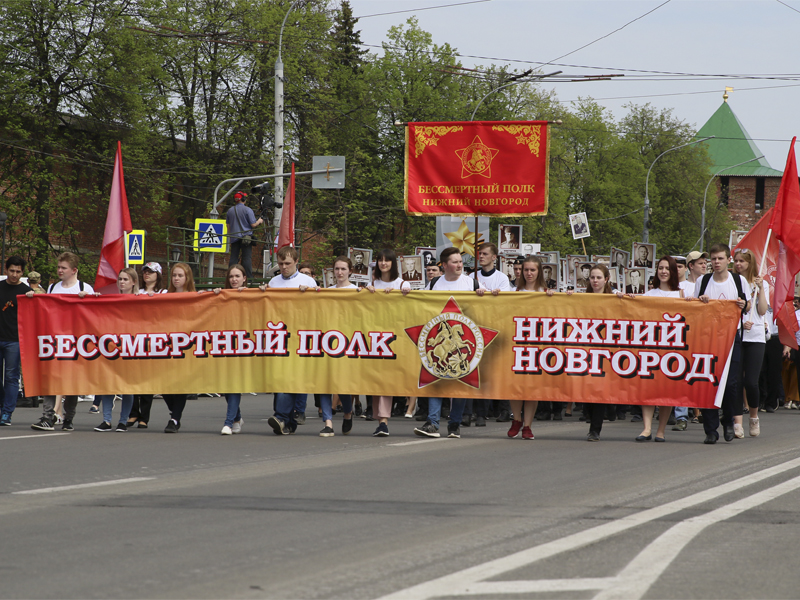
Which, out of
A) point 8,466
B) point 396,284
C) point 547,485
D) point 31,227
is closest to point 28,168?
point 31,227

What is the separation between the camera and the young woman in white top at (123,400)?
12445mm

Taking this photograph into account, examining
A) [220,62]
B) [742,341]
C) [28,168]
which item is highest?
[220,62]

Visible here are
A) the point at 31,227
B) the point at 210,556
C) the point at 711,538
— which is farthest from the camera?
the point at 31,227

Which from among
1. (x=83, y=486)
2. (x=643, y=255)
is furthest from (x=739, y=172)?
(x=83, y=486)

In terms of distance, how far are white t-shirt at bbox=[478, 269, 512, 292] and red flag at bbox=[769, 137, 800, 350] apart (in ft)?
10.8

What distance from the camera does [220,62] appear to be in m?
47.4

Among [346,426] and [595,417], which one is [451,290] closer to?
[346,426]

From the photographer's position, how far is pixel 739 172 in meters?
104

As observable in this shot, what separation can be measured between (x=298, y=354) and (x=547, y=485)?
5.08 metres

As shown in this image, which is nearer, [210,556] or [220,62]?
[210,556]

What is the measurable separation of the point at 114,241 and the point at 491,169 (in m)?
5.26

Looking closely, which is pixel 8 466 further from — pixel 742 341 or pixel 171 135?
pixel 171 135

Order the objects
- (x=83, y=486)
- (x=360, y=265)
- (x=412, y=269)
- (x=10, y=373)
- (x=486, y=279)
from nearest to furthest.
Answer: (x=83, y=486)
(x=10, y=373)
(x=486, y=279)
(x=360, y=265)
(x=412, y=269)

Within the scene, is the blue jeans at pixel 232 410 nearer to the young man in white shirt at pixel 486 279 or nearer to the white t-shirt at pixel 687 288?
the young man in white shirt at pixel 486 279
